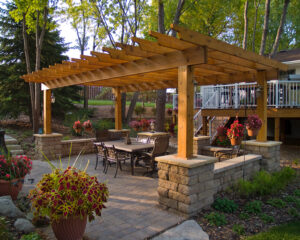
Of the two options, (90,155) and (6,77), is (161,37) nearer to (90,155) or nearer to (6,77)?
(90,155)

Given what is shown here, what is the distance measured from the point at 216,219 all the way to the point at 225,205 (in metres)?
0.53

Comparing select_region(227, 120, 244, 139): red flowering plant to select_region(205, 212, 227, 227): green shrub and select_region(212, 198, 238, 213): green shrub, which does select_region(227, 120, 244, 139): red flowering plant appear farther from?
select_region(205, 212, 227, 227): green shrub

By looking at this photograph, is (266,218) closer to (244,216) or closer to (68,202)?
(244,216)

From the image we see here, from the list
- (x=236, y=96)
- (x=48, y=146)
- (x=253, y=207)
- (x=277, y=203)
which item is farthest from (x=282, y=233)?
(x=236, y=96)

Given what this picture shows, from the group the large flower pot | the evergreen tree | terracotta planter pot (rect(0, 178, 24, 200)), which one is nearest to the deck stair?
the evergreen tree

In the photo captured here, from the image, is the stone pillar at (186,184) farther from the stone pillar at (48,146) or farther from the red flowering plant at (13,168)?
the stone pillar at (48,146)

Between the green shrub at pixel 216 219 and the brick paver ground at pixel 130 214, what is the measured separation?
0.43 m

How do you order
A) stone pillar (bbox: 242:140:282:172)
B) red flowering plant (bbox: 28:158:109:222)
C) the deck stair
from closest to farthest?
red flowering plant (bbox: 28:158:109:222) < stone pillar (bbox: 242:140:282:172) < the deck stair

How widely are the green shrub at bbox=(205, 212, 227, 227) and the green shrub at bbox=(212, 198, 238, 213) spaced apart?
29 centimetres

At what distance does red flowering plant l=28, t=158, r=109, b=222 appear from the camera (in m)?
2.48

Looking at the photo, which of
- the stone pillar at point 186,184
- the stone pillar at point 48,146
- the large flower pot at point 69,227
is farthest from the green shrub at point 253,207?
the stone pillar at point 48,146

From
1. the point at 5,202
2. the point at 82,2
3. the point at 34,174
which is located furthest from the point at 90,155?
the point at 82,2

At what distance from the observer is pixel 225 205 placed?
3988 mm

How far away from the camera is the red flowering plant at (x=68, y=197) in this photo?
8.13 feet
